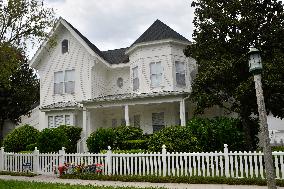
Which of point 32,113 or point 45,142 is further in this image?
point 32,113

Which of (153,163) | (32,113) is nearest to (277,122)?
(153,163)

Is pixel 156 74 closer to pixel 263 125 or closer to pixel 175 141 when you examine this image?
pixel 175 141

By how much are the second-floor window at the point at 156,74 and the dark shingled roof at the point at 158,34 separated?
6.30 feet

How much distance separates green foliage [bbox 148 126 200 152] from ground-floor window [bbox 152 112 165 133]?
25.5 ft

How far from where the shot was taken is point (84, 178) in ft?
49.9

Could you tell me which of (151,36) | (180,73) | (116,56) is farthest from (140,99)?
(116,56)

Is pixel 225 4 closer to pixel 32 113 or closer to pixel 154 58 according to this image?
pixel 154 58

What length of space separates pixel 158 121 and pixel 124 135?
204 inches

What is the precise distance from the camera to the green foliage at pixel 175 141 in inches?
656

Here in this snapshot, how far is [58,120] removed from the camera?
26562 mm

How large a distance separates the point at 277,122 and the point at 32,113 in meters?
24.4

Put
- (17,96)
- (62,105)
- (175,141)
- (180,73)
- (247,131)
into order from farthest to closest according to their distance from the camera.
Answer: (17,96)
(62,105)
(180,73)
(247,131)
(175,141)

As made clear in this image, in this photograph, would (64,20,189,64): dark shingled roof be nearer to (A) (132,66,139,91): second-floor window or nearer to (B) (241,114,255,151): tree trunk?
(A) (132,66,139,91): second-floor window

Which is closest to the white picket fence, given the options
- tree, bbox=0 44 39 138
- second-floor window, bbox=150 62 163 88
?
second-floor window, bbox=150 62 163 88
